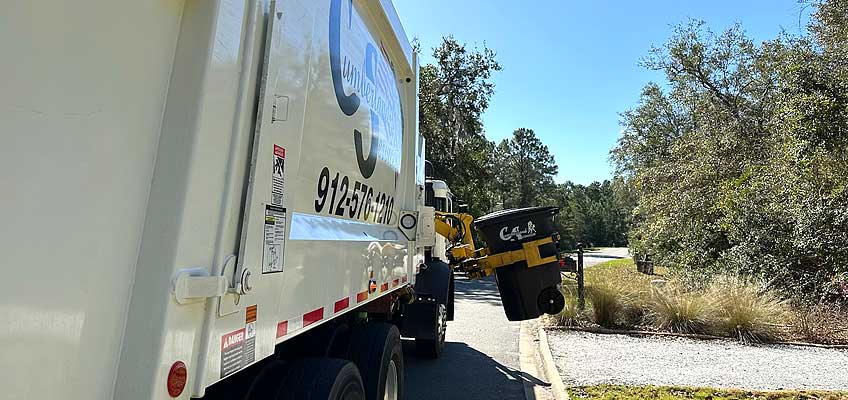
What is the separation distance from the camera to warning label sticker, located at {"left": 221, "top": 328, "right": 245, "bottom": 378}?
1681 millimetres

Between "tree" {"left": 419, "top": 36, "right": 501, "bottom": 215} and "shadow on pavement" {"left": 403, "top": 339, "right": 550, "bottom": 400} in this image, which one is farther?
"tree" {"left": 419, "top": 36, "right": 501, "bottom": 215}

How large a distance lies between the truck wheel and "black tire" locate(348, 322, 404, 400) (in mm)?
3317

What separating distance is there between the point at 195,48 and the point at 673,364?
7027mm

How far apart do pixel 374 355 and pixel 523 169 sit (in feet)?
223

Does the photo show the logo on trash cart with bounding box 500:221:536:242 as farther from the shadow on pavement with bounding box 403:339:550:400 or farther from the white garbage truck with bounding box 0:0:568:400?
the white garbage truck with bounding box 0:0:568:400

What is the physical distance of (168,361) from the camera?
1418 millimetres

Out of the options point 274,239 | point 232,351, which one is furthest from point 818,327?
point 232,351

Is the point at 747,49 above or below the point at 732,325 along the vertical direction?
above

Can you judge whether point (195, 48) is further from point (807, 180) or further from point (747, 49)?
point (747, 49)

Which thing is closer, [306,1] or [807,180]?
[306,1]

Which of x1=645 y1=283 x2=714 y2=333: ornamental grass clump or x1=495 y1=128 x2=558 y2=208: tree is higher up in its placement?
x1=495 y1=128 x2=558 y2=208: tree

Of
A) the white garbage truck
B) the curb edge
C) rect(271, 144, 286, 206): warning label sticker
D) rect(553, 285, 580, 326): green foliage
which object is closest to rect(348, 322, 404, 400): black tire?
the white garbage truck

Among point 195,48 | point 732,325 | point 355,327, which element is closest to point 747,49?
point 732,325

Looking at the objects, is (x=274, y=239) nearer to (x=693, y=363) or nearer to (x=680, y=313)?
(x=693, y=363)
